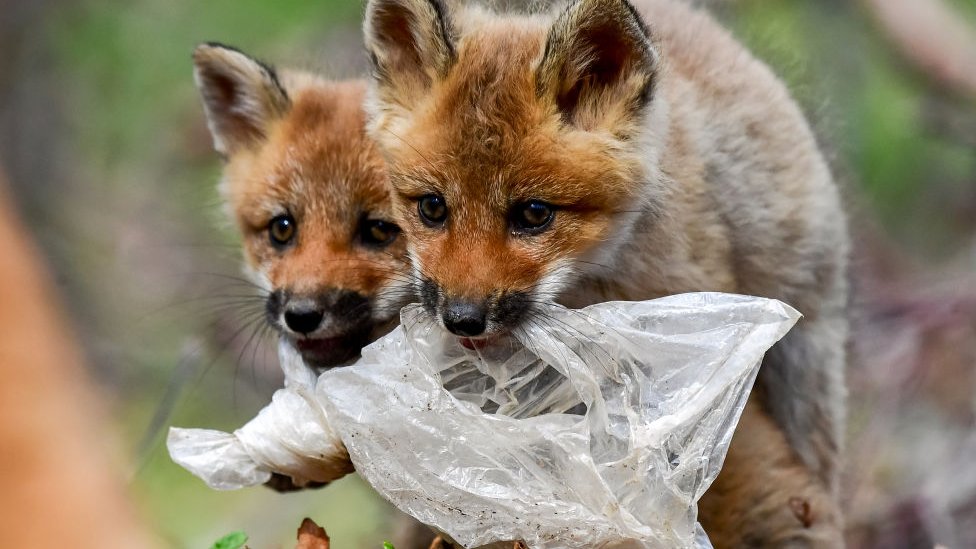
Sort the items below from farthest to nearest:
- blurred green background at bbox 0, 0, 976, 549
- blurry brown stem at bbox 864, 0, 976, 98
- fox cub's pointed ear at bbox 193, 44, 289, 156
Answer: blurry brown stem at bbox 864, 0, 976, 98
blurred green background at bbox 0, 0, 976, 549
fox cub's pointed ear at bbox 193, 44, 289, 156

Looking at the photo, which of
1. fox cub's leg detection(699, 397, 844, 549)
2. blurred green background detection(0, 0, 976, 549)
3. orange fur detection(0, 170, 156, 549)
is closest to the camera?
orange fur detection(0, 170, 156, 549)

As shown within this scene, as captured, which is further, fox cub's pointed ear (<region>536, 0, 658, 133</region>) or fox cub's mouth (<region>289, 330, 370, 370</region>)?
fox cub's mouth (<region>289, 330, 370, 370</region>)

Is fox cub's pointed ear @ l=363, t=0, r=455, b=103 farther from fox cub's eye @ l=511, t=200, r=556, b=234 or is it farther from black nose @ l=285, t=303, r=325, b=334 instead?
black nose @ l=285, t=303, r=325, b=334

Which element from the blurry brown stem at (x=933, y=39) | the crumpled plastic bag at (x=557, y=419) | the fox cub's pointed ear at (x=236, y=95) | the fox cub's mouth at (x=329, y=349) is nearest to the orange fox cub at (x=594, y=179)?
the crumpled plastic bag at (x=557, y=419)

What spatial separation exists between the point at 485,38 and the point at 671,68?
0.66 metres

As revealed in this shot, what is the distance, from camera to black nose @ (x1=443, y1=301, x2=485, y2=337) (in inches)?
87.9

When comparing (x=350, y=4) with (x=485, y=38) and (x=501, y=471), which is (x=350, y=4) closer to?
(x=485, y=38)

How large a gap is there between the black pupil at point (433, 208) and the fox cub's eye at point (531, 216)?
17cm

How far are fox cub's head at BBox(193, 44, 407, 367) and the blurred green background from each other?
526mm

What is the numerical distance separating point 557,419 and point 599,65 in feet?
2.72

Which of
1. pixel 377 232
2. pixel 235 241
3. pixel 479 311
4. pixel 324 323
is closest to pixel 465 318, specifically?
pixel 479 311

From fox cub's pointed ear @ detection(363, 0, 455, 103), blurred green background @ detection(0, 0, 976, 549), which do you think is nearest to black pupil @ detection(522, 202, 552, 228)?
fox cub's pointed ear @ detection(363, 0, 455, 103)

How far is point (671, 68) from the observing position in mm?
2977

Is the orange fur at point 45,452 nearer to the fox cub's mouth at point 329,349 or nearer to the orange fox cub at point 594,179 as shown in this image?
the fox cub's mouth at point 329,349
